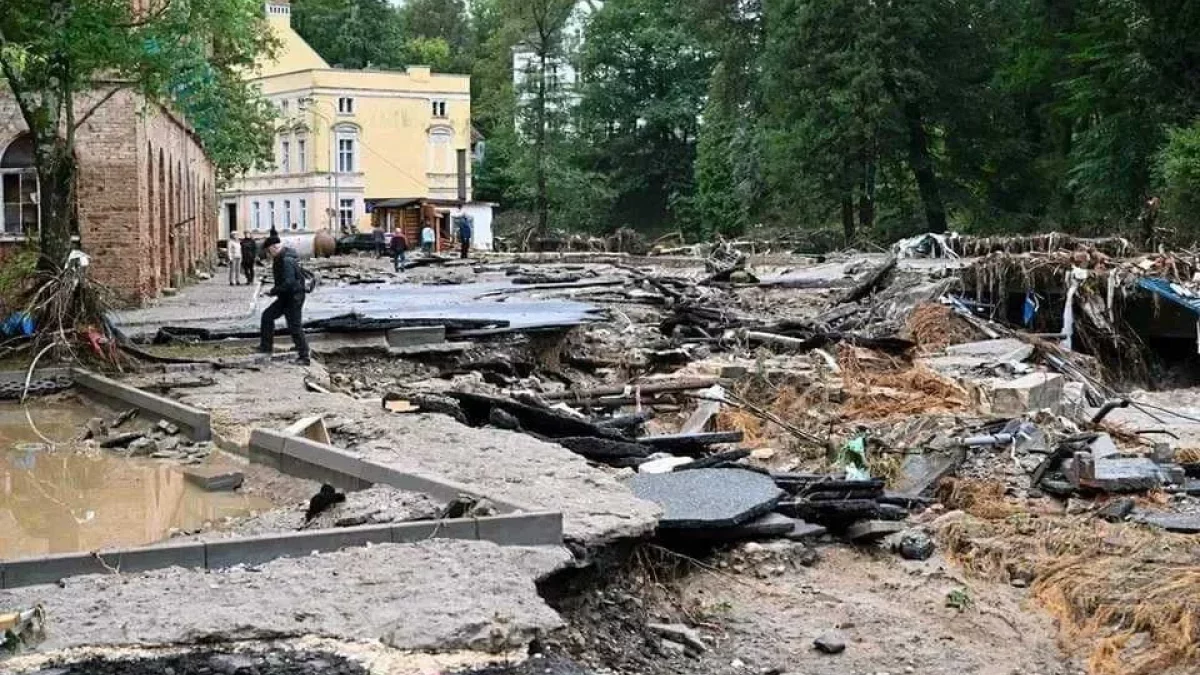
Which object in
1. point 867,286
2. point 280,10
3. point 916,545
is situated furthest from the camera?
point 280,10

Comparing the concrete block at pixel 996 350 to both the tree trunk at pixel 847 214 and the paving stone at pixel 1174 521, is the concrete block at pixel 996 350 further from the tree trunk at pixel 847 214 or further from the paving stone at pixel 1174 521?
the tree trunk at pixel 847 214

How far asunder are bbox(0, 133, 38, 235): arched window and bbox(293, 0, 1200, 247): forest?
22.2 m

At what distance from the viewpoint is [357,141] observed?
7262cm

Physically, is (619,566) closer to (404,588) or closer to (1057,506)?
(404,588)

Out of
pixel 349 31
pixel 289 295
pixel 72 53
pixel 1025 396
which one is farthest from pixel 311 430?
pixel 349 31

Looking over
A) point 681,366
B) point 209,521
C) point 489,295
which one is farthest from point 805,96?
point 209,521

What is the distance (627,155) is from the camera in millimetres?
77438

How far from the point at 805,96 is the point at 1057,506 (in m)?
39.2

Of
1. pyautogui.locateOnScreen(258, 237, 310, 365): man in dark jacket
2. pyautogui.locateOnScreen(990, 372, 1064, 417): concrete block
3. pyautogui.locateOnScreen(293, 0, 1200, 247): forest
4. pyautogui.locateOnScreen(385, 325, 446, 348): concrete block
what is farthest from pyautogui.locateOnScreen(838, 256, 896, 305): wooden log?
pyautogui.locateOnScreen(258, 237, 310, 365): man in dark jacket

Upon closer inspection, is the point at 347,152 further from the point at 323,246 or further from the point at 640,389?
the point at 640,389

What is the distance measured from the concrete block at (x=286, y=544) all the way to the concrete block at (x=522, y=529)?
0.56m

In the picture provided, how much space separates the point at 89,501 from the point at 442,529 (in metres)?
3.89

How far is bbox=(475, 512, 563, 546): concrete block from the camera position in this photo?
7512mm

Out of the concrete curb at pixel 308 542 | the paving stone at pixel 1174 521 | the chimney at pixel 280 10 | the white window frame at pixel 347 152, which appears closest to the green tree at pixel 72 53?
the concrete curb at pixel 308 542
